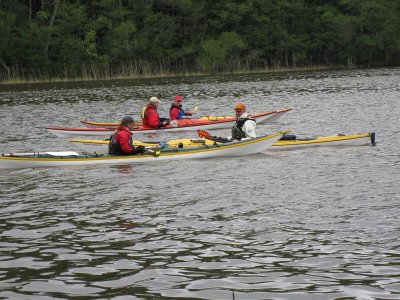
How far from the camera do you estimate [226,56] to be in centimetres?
6850

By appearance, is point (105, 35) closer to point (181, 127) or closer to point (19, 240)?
point (181, 127)

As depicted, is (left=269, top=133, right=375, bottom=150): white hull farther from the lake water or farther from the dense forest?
the dense forest

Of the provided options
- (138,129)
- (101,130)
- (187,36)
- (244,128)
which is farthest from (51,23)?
(244,128)

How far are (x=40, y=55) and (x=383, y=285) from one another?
56.2 metres

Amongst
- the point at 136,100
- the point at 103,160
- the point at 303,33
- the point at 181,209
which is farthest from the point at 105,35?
the point at 181,209

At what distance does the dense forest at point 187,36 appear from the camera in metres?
61.2

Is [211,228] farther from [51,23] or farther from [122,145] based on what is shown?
[51,23]

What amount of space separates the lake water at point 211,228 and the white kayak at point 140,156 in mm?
224

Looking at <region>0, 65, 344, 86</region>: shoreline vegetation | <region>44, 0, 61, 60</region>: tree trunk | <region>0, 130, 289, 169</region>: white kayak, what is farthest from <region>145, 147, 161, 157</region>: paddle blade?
<region>44, 0, 61, 60</region>: tree trunk

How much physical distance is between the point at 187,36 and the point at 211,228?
63104 mm

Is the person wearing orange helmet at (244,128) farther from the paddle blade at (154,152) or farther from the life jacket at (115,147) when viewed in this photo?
the life jacket at (115,147)

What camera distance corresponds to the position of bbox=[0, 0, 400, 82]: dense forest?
61.2 meters

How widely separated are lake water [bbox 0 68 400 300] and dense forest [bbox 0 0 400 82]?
42.7 m

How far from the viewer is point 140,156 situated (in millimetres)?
16203
